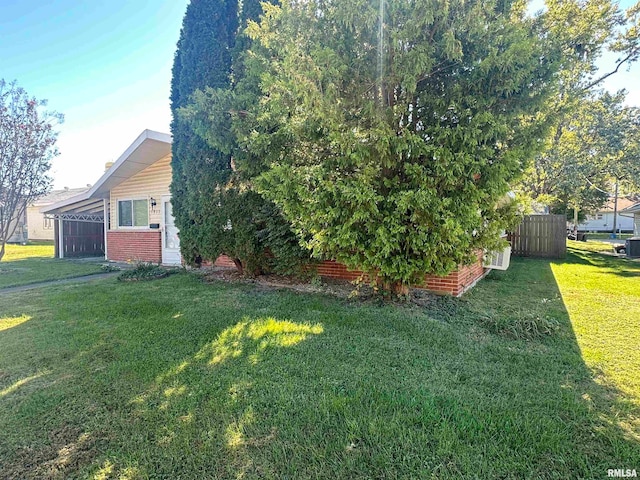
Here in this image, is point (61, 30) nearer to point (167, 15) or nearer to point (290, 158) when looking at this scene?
point (167, 15)

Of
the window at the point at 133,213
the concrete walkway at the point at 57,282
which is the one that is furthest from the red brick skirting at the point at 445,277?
the window at the point at 133,213

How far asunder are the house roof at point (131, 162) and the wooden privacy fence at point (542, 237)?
1285 centimetres

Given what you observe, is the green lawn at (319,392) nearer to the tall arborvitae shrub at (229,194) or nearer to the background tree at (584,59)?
the tall arborvitae shrub at (229,194)

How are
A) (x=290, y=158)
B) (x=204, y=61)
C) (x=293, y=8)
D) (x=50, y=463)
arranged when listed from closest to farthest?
(x=50, y=463) → (x=293, y=8) → (x=290, y=158) → (x=204, y=61)

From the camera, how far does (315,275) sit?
23.5 feet

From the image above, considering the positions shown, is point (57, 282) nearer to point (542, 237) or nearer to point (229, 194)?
point (229, 194)

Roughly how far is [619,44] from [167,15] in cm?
1817

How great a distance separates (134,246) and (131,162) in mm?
2971

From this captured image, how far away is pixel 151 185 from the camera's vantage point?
37.3 ft

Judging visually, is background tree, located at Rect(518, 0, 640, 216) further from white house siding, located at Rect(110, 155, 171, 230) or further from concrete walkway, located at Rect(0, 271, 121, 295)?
concrete walkway, located at Rect(0, 271, 121, 295)

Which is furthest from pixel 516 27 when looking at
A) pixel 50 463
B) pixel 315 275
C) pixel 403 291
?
pixel 50 463

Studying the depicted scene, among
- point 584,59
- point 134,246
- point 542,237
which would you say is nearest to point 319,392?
point 134,246

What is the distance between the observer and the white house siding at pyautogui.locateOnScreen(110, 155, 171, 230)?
11.0m

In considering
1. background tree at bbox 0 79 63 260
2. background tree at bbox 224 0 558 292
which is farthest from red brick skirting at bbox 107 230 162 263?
background tree at bbox 224 0 558 292
